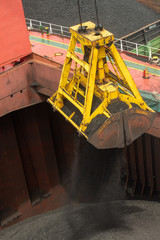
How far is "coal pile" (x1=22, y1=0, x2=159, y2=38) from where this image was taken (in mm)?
36906

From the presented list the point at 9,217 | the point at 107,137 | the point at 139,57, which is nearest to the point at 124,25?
the point at 139,57

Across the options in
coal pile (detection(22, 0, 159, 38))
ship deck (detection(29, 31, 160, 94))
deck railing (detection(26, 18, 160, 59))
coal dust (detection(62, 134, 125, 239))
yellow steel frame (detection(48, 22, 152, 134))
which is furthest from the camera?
coal pile (detection(22, 0, 159, 38))

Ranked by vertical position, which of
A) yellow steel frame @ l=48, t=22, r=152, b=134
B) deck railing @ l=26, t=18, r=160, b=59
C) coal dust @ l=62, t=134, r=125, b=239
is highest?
yellow steel frame @ l=48, t=22, r=152, b=134

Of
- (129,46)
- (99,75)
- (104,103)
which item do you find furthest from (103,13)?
(104,103)

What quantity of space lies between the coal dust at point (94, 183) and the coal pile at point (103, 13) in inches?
742

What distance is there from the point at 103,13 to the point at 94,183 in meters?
23.8

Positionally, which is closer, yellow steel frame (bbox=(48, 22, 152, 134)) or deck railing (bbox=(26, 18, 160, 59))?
yellow steel frame (bbox=(48, 22, 152, 134))

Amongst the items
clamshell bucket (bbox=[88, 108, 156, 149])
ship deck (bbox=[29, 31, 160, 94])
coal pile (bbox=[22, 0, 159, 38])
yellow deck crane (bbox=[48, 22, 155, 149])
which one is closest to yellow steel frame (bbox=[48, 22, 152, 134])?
yellow deck crane (bbox=[48, 22, 155, 149])

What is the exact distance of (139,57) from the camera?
2050 centimetres

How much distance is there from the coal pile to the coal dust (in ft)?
61.8

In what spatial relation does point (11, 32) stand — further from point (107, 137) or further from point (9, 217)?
point (9, 217)

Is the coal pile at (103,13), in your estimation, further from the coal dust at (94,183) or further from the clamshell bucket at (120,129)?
the clamshell bucket at (120,129)

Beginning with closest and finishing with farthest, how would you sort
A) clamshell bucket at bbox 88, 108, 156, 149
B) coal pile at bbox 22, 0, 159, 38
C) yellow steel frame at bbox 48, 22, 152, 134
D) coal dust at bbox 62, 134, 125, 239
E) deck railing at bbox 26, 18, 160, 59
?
yellow steel frame at bbox 48, 22, 152, 134
clamshell bucket at bbox 88, 108, 156, 149
coal dust at bbox 62, 134, 125, 239
deck railing at bbox 26, 18, 160, 59
coal pile at bbox 22, 0, 159, 38

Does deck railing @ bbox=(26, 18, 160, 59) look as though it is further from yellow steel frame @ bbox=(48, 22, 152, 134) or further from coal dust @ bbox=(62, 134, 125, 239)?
yellow steel frame @ bbox=(48, 22, 152, 134)
